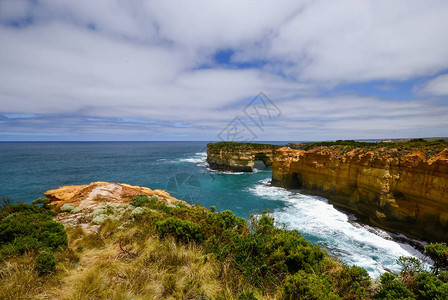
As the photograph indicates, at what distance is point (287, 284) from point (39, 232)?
303 inches

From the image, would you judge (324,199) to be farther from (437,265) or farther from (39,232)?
(39,232)

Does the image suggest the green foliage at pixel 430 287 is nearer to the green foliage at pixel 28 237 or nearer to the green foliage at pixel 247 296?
the green foliage at pixel 247 296

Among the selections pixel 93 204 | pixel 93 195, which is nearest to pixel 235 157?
pixel 93 195

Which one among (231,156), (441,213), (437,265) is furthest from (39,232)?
(231,156)

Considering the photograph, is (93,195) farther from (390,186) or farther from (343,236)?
(390,186)

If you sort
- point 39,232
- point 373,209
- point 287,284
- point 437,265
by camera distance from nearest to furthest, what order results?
point 287,284
point 437,265
point 39,232
point 373,209

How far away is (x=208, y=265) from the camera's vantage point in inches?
203

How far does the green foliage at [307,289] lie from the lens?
146 inches

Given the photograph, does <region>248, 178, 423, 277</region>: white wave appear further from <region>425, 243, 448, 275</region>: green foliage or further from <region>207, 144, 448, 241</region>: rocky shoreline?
<region>425, 243, 448, 275</region>: green foliage

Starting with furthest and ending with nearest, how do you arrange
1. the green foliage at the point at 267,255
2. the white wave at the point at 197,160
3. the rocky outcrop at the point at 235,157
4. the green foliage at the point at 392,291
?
the white wave at the point at 197,160, the rocky outcrop at the point at 235,157, the green foliage at the point at 267,255, the green foliage at the point at 392,291

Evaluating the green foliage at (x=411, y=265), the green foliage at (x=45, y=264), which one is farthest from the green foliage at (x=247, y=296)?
the green foliage at (x=45, y=264)

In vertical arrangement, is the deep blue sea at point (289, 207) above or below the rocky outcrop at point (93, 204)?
below

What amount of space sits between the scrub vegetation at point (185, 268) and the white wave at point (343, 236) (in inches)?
165

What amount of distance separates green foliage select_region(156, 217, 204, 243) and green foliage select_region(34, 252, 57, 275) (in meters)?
2.86
